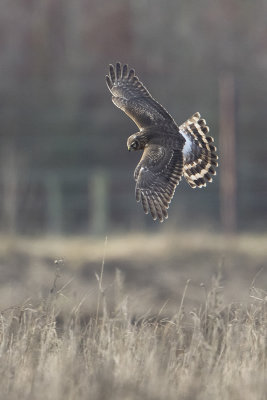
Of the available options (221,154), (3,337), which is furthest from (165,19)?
(3,337)

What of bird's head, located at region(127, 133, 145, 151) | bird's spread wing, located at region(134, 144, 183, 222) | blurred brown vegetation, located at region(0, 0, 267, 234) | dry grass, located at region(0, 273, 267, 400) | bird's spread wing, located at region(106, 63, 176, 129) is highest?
blurred brown vegetation, located at region(0, 0, 267, 234)

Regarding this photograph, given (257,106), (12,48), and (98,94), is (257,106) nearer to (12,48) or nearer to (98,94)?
(98,94)

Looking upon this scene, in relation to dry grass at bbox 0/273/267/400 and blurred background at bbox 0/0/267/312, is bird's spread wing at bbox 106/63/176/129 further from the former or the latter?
blurred background at bbox 0/0/267/312

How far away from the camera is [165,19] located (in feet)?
77.5

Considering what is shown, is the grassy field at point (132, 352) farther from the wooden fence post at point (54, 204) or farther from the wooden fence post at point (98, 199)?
the wooden fence post at point (54, 204)

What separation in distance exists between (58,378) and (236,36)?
1777 centimetres

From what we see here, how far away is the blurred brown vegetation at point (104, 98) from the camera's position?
18.6m

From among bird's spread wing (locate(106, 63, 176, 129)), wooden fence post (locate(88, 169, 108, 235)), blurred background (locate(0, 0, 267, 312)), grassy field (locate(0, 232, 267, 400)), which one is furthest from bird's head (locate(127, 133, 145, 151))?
wooden fence post (locate(88, 169, 108, 235))

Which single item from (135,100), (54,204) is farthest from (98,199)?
(135,100)

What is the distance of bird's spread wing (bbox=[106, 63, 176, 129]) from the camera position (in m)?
8.98

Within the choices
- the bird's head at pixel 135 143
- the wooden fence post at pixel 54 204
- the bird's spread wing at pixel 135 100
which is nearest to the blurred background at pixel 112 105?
the wooden fence post at pixel 54 204

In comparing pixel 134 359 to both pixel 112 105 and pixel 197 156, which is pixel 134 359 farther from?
pixel 112 105

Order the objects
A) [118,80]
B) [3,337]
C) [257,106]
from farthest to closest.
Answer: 1. [257,106]
2. [118,80]
3. [3,337]

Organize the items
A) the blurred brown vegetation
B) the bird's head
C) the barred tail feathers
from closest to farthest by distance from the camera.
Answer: the bird's head < the barred tail feathers < the blurred brown vegetation
